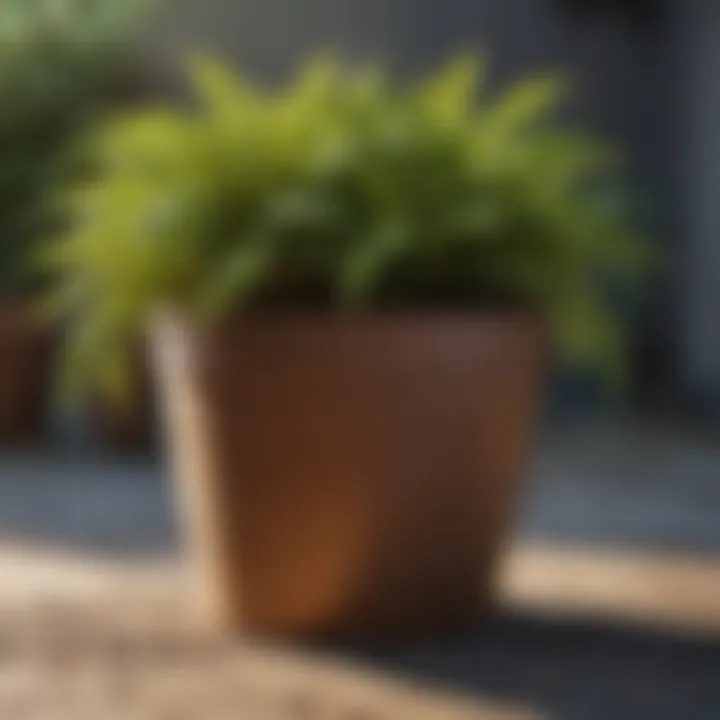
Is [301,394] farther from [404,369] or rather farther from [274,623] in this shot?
[274,623]

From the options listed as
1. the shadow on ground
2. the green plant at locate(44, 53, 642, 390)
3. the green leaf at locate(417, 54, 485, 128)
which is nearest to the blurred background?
the shadow on ground

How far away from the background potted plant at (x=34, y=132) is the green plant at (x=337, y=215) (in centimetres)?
116

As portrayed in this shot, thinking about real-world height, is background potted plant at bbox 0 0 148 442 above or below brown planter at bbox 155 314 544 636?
above

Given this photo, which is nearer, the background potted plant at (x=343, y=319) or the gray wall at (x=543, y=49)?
the background potted plant at (x=343, y=319)

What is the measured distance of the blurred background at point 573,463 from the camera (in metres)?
1.36

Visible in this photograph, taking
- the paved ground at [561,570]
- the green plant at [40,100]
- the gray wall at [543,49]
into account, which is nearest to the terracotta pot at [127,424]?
the paved ground at [561,570]

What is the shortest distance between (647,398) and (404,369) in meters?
1.83

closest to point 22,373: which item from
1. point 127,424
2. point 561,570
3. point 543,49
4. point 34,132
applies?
point 127,424

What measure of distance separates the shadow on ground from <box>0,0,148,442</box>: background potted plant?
4.55ft

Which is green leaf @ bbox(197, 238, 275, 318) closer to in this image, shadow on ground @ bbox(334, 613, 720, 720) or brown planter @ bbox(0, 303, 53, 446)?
shadow on ground @ bbox(334, 613, 720, 720)

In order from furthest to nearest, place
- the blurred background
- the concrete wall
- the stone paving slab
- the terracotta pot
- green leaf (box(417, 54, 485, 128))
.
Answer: the concrete wall
the terracotta pot
green leaf (box(417, 54, 485, 128))
the blurred background
the stone paving slab

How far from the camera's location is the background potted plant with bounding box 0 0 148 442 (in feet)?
8.72

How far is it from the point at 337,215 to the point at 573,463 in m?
1.16

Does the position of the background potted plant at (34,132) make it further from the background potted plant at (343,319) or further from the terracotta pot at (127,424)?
the background potted plant at (343,319)
